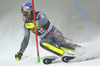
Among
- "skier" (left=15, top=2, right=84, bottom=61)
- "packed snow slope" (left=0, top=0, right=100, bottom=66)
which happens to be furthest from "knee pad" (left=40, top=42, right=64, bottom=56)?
"packed snow slope" (left=0, top=0, right=100, bottom=66)

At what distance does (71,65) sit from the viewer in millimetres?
1375

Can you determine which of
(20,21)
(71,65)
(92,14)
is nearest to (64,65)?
(71,65)

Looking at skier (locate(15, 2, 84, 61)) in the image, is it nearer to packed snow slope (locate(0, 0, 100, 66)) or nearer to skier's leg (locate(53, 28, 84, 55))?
skier's leg (locate(53, 28, 84, 55))

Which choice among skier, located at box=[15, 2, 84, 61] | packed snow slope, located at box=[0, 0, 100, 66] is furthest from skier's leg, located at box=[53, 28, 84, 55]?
packed snow slope, located at box=[0, 0, 100, 66]

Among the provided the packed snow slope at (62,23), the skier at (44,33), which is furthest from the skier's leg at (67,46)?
the packed snow slope at (62,23)

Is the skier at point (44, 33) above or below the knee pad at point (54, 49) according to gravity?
above

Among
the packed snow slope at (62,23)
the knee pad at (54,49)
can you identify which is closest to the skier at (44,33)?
the knee pad at (54,49)

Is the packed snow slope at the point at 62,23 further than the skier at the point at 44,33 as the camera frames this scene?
Yes

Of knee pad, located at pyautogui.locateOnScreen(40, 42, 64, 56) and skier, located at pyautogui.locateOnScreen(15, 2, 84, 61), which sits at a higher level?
skier, located at pyautogui.locateOnScreen(15, 2, 84, 61)

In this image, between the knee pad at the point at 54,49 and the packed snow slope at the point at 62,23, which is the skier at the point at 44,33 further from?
the packed snow slope at the point at 62,23

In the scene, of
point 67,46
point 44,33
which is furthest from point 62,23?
point 67,46

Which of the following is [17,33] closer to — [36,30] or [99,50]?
[36,30]

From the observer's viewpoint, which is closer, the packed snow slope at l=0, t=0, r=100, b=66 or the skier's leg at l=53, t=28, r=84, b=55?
the skier's leg at l=53, t=28, r=84, b=55

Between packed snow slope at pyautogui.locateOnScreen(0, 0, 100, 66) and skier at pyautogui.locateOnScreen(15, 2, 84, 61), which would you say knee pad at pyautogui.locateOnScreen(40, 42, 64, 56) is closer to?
skier at pyautogui.locateOnScreen(15, 2, 84, 61)
